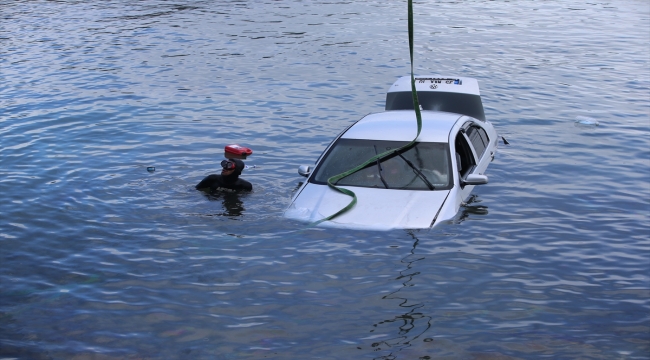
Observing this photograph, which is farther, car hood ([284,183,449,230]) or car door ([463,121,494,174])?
car door ([463,121,494,174])

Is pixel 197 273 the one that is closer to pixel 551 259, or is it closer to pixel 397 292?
pixel 397 292

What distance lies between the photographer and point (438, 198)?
1065 centimetres

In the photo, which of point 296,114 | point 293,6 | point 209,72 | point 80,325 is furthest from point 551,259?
point 293,6

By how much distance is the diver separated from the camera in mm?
12288

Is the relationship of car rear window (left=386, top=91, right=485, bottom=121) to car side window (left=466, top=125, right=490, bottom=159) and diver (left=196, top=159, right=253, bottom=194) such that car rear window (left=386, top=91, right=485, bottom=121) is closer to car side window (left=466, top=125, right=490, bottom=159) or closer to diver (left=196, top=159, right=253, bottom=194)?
car side window (left=466, top=125, right=490, bottom=159)

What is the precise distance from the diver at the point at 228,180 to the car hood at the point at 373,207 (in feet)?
5.03

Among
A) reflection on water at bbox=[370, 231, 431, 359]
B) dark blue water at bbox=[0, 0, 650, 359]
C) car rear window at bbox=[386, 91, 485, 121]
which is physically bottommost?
dark blue water at bbox=[0, 0, 650, 359]

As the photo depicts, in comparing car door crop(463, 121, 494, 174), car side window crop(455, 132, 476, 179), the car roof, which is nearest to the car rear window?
car door crop(463, 121, 494, 174)

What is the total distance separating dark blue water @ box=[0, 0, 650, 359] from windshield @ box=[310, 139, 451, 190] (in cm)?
69

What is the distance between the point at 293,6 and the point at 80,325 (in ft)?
102

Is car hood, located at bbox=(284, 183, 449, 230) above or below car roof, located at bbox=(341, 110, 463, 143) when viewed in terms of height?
below

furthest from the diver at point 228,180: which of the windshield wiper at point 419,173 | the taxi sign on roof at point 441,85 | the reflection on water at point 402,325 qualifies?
the reflection on water at point 402,325

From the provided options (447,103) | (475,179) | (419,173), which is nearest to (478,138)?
(447,103)

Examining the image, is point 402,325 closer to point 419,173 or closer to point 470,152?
point 419,173
